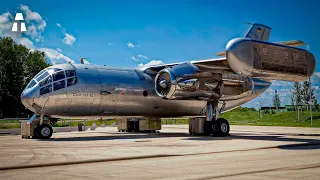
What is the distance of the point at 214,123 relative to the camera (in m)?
24.7

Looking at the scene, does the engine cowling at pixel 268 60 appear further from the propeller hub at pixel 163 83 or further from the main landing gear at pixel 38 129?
the main landing gear at pixel 38 129

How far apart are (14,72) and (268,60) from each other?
51161mm

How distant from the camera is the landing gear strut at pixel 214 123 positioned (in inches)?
966

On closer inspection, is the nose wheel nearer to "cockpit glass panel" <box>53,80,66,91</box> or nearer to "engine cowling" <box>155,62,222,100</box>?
"engine cowling" <box>155,62,222,100</box>

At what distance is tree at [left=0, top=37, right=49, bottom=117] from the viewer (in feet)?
189

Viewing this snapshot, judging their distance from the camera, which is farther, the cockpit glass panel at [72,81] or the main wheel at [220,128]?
the main wheel at [220,128]

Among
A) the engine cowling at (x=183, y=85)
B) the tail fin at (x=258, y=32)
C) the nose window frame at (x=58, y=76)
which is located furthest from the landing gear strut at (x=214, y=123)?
the nose window frame at (x=58, y=76)

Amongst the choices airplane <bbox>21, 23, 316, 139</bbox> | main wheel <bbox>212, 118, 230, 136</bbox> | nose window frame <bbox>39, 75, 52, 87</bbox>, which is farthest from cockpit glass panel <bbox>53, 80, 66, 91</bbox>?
main wheel <bbox>212, 118, 230, 136</bbox>

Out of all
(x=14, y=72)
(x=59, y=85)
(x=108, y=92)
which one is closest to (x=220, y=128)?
(x=108, y=92)

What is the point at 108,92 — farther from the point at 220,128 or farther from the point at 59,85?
the point at 220,128

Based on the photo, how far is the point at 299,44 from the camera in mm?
23531

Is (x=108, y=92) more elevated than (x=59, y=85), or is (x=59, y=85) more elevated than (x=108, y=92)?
(x=59, y=85)

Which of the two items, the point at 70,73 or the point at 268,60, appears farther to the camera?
the point at 70,73

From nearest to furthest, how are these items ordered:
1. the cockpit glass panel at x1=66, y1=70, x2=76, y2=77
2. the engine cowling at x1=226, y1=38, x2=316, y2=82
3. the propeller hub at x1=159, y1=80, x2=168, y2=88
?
the engine cowling at x1=226, y1=38, x2=316, y2=82 < the cockpit glass panel at x1=66, y1=70, x2=76, y2=77 < the propeller hub at x1=159, y1=80, x2=168, y2=88
